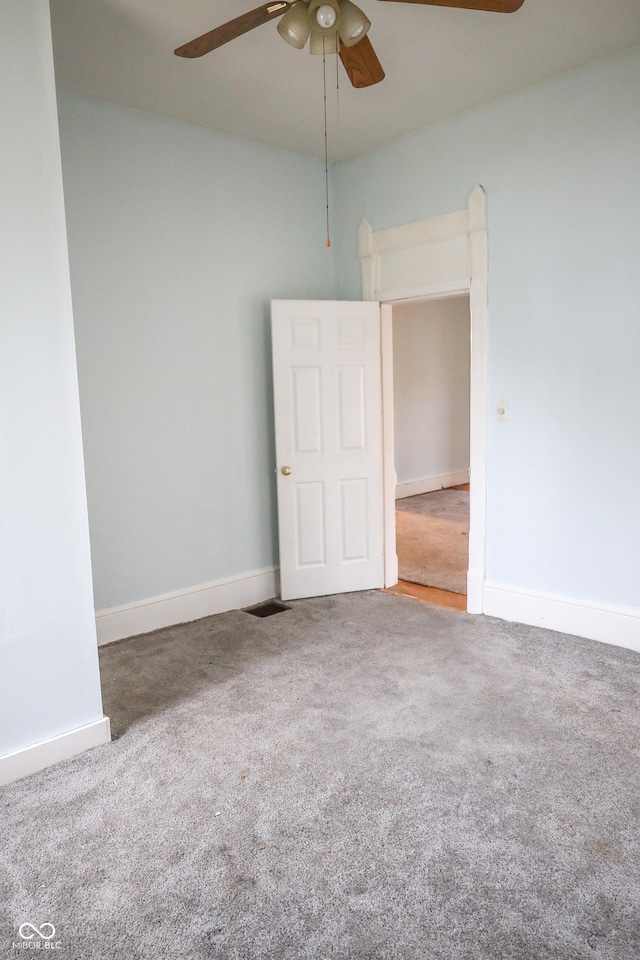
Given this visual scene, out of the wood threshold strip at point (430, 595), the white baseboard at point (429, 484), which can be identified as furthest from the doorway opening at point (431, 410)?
the wood threshold strip at point (430, 595)

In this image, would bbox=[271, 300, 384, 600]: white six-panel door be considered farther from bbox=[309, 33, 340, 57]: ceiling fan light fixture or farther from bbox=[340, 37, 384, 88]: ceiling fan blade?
bbox=[309, 33, 340, 57]: ceiling fan light fixture

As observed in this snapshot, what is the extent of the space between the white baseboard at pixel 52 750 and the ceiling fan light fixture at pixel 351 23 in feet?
8.90

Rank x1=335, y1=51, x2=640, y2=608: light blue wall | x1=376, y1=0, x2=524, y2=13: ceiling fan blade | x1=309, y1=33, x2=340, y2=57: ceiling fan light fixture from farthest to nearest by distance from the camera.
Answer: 1. x1=335, y1=51, x2=640, y2=608: light blue wall
2. x1=309, y1=33, x2=340, y2=57: ceiling fan light fixture
3. x1=376, y1=0, x2=524, y2=13: ceiling fan blade

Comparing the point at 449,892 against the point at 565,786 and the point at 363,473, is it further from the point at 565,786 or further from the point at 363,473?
the point at 363,473

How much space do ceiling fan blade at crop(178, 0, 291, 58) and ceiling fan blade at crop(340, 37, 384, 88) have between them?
0.33 meters

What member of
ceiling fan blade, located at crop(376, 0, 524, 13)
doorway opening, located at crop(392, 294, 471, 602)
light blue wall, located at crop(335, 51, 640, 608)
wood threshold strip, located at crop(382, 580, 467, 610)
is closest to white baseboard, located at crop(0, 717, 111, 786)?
wood threshold strip, located at crop(382, 580, 467, 610)

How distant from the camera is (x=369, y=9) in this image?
2.71 m

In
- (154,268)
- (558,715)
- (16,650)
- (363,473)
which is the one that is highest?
(154,268)

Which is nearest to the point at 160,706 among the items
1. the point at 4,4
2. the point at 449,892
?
the point at 449,892

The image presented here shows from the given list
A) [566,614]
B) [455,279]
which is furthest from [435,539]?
[455,279]

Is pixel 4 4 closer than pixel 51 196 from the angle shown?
Yes

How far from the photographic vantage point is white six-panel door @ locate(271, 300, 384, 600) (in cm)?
Answer: 425

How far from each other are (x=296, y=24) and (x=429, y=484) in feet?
21.0

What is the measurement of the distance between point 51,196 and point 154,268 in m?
1.40
